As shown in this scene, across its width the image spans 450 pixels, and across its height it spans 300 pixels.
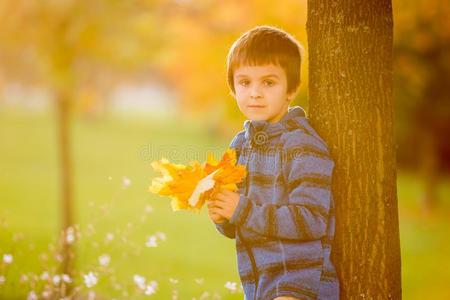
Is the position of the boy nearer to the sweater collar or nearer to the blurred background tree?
the sweater collar

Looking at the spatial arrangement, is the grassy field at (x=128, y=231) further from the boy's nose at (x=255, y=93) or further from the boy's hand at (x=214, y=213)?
the boy's nose at (x=255, y=93)

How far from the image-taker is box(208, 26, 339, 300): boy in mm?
2697

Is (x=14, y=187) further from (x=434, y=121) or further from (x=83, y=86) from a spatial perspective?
(x=434, y=121)

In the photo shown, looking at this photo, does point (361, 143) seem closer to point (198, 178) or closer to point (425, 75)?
point (198, 178)

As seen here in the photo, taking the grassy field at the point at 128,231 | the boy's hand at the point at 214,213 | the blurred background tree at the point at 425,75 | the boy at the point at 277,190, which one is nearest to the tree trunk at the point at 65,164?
the grassy field at the point at 128,231

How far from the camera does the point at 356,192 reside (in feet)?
9.58

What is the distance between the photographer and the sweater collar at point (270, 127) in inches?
113

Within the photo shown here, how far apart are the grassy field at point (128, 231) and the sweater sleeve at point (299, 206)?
3.42ft

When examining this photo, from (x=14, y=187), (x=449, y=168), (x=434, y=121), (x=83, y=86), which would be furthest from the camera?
(x=449, y=168)

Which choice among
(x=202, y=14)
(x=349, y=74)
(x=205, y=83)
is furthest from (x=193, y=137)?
(x=349, y=74)

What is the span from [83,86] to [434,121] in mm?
9252

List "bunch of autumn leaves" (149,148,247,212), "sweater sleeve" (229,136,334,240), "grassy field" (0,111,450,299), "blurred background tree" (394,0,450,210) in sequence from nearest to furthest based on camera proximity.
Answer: "sweater sleeve" (229,136,334,240) < "bunch of autumn leaves" (149,148,247,212) < "grassy field" (0,111,450,299) < "blurred background tree" (394,0,450,210)

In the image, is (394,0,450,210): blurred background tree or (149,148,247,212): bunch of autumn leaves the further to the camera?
(394,0,450,210): blurred background tree

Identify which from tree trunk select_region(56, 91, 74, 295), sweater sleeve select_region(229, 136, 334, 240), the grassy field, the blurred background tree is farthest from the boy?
tree trunk select_region(56, 91, 74, 295)
